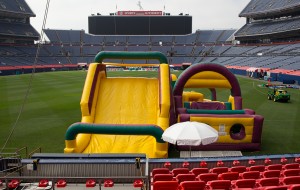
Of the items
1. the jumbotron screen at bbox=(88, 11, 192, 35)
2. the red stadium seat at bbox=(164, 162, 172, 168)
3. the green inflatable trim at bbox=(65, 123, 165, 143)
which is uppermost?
the jumbotron screen at bbox=(88, 11, 192, 35)

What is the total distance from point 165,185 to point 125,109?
32.3ft

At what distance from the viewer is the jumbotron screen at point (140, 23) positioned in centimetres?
8744

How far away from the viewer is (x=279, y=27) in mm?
66500

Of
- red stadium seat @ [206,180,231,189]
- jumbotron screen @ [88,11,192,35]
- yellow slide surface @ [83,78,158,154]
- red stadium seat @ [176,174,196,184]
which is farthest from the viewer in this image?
jumbotron screen @ [88,11,192,35]

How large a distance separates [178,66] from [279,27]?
88.7ft

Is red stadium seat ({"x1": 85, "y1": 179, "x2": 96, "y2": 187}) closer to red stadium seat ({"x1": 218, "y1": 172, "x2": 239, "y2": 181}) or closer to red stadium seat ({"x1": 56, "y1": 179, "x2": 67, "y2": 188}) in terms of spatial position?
red stadium seat ({"x1": 56, "y1": 179, "x2": 67, "y2": 188})

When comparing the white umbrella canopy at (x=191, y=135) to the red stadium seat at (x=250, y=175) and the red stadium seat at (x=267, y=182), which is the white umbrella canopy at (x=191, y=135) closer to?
the red stadium seat at (x=250, y=175)

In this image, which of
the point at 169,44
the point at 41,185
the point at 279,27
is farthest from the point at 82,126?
the point at 169,44

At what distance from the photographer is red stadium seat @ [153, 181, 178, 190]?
7582 mm

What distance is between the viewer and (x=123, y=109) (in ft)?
56.4

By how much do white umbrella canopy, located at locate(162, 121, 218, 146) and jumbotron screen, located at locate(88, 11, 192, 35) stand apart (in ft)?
261

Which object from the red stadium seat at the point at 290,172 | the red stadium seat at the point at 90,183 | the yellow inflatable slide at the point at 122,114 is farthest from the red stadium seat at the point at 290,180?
the yellow inflatable slide at the point at 122,114

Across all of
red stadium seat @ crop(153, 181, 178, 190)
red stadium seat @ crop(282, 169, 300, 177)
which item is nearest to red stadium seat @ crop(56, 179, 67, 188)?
red stadium seat @ crop(153, 181, 178, 190)

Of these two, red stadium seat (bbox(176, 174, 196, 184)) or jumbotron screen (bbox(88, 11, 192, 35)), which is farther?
jumbotron screen (bbox(88, 11, 192, 35))
